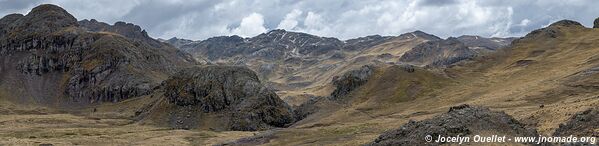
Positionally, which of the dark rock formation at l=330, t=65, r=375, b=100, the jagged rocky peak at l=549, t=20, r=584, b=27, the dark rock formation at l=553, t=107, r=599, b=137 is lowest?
the dark rock formation at l=553, t=107, r=599, b=137

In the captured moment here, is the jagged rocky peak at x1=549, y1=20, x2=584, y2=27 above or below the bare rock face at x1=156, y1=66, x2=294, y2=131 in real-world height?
above

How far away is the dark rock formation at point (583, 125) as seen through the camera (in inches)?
1714

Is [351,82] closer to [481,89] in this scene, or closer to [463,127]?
[481,89]

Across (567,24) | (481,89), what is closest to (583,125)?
(481,89)

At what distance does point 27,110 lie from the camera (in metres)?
177

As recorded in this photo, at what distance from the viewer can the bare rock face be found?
130m

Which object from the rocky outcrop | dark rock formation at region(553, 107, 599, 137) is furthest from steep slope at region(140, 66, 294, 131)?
the rocky outcrop

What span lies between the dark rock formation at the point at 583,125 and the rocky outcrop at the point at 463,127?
21.6 ft

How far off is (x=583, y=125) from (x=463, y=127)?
47.0 ft

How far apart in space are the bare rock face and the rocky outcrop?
284ft

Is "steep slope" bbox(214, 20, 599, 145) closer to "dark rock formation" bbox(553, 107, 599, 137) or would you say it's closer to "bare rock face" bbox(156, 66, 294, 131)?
"dark rock formation" bbox(553, 107, 599, 137)

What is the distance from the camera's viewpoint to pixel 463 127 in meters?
38.1

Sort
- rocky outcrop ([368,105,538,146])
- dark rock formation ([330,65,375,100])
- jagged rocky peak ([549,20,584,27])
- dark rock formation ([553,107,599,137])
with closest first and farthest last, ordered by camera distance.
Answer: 1. rocky outcrop ([368,105,538,146])
2. dark rock formation ([553,107,599,137])
3. dark rock formation ([330,65,375,100])
4. jagged rocky peak ([549,20,584,27])

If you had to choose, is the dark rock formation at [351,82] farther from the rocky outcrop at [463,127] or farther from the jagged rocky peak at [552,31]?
the rocky outcrop at [463,127]
